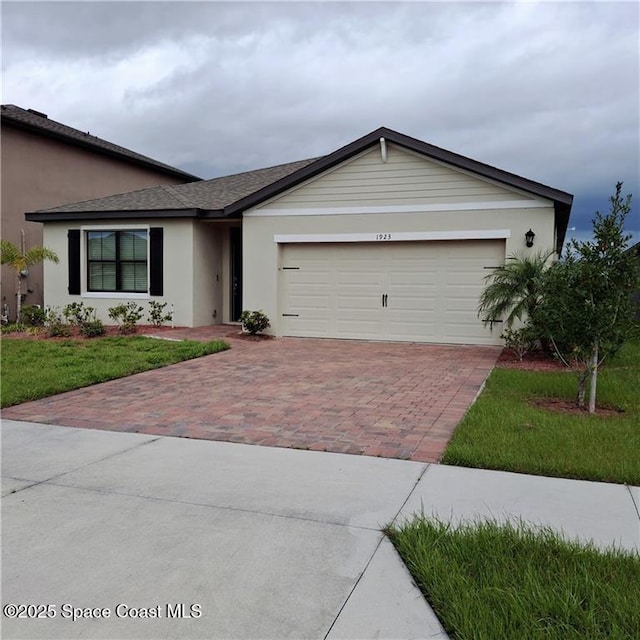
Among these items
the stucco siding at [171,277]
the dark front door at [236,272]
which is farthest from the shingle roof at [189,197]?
the dark front door at [236,272]

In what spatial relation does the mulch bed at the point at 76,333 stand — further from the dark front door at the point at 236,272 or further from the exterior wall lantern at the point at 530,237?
the exterior wall lantern at the point at 530,237

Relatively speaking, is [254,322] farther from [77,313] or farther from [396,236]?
[77,313]

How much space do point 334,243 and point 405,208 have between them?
1.91 m

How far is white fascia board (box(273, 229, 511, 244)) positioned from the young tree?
5752mm

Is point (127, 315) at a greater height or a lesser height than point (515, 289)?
lesser

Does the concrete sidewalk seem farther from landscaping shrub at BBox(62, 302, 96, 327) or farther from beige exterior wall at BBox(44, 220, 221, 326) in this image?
landscaping shrub at BBox(62, 302, 96, 327)

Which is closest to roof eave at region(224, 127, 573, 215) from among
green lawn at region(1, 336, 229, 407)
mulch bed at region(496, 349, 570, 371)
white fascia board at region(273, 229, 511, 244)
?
white fascia board at region(273, 229, 511, 244)

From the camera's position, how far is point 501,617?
2.69m

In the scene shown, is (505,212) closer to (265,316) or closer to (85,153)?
(265,316)

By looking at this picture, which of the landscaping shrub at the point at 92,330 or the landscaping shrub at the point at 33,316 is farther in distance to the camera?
the landscaping shrub at the point at 33,316

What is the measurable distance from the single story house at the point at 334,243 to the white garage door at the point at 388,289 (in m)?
0.02

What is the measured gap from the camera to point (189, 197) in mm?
16750

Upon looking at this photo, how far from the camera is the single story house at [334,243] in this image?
12977 mm

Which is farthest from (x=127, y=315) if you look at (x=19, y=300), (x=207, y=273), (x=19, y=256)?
(x=19, y=300)
